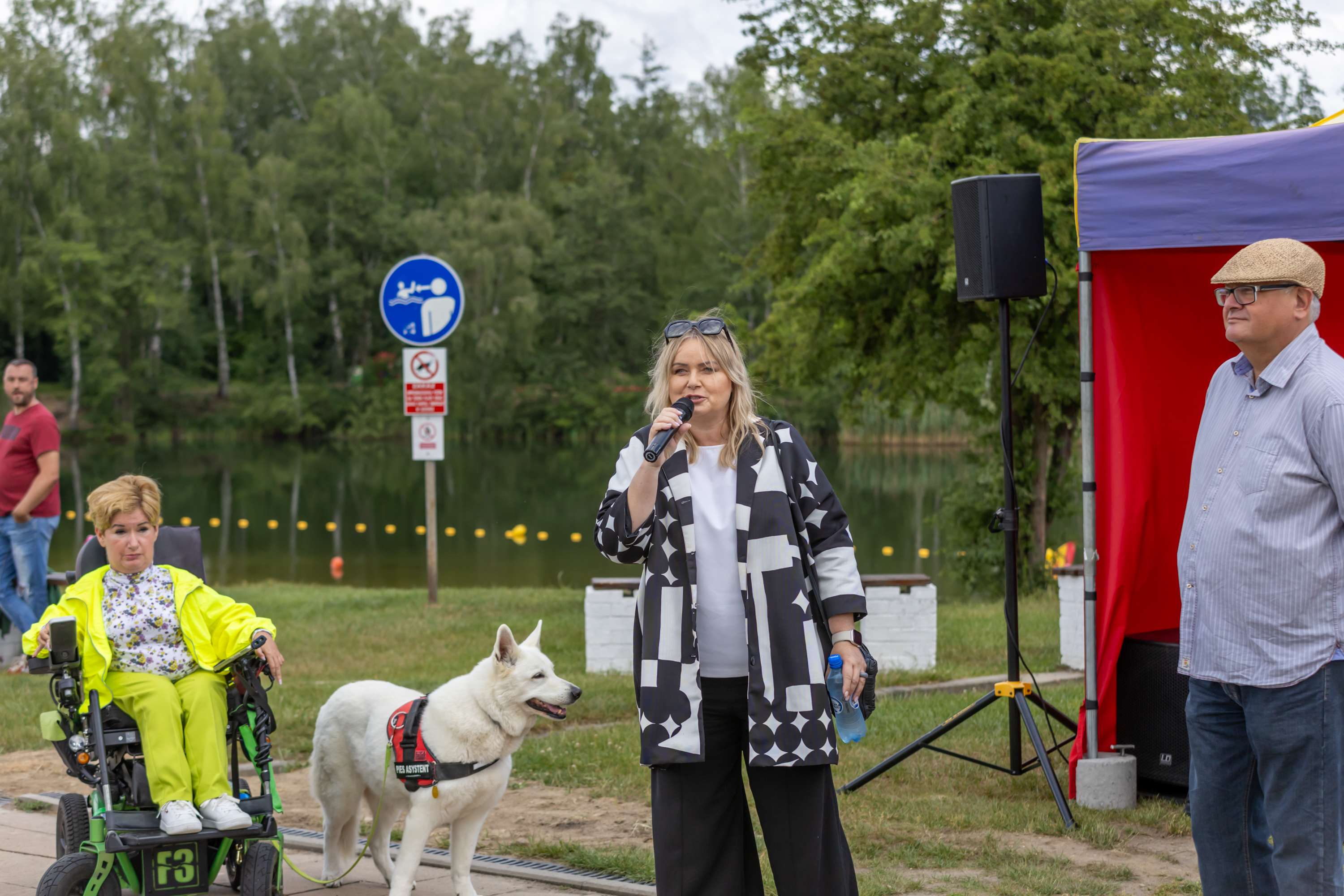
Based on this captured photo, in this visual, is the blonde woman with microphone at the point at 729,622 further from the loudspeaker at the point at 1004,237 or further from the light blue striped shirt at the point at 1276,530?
the loudspeaker at the point at 1004,237

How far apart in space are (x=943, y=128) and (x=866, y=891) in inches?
395

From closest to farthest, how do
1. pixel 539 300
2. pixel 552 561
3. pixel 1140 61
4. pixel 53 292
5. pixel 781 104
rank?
1. pixel 1140 61
2. pixel 781 104
3. pixel 552 561
4. pixel 53 292
5. pixel 539 300

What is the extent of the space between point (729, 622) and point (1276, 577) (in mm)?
1381

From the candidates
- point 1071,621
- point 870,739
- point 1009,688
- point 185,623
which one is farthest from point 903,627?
point 185,623

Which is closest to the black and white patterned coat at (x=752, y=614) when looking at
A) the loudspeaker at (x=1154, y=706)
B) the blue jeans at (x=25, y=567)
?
the loudspeaker at (x=1154, y=706)

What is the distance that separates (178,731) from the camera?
4184 millimetres

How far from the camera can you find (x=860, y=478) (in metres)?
32.0

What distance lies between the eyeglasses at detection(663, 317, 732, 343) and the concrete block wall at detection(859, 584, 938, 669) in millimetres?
5392

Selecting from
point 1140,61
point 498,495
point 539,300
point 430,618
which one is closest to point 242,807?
point 430,618

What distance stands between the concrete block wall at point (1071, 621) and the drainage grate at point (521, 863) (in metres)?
4.61

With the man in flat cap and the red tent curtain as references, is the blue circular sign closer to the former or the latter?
the red tent curtain

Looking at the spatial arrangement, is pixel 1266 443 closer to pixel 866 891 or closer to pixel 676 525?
pixel 676 525

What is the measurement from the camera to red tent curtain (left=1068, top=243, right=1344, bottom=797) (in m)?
5.44

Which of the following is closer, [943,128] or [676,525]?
[676,525]
